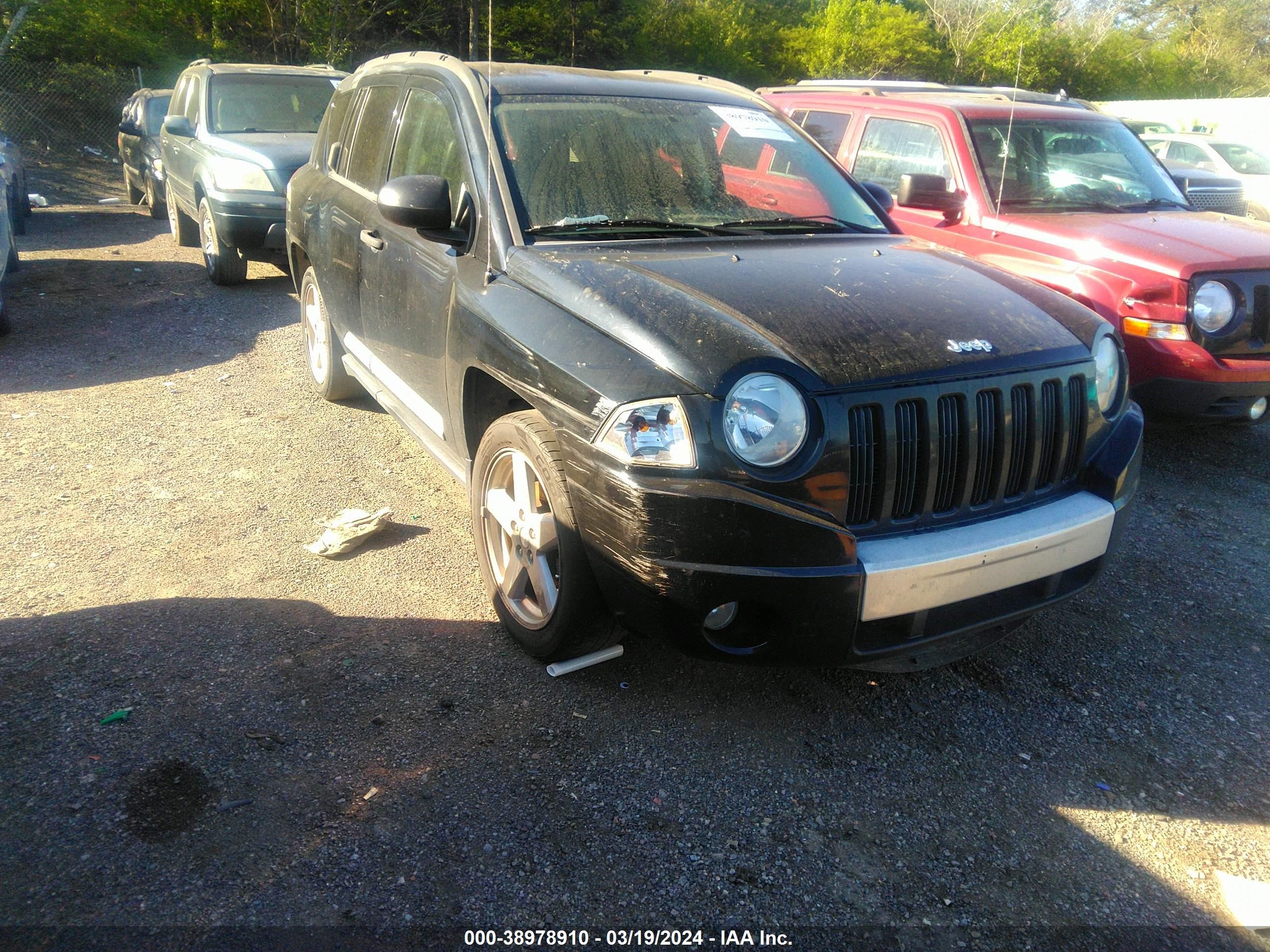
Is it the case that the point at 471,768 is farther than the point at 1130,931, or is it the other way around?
the point at 471,768

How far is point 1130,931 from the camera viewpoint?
2.40 meters

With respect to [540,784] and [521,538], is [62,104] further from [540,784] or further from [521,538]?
[540,784]

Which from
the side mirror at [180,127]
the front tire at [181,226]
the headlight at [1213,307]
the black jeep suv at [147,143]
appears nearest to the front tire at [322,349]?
the side mirror at [180,127]

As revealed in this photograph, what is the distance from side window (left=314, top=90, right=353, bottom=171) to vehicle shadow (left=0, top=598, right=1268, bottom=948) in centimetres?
288

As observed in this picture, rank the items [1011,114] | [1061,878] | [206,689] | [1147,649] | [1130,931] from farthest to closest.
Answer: [1011,114]
[1147,649]
[206,689]
[1061,878]
[1130,931]

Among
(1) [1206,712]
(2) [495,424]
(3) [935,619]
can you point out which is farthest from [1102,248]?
(2) [495,424]

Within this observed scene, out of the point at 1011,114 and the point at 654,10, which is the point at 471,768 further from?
the point at 654,10

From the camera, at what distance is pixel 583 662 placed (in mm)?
3295

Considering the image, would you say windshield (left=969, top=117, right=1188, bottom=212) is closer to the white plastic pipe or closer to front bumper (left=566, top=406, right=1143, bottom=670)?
front bumper (left=566, top=406, right=1143, bottom=670)

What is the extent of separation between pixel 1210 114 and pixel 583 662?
91.3 feet

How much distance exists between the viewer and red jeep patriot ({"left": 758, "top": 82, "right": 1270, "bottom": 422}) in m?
5.20

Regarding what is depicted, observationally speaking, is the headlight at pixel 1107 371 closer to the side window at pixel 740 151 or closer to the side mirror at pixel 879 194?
the side mirror at pixel 879 194

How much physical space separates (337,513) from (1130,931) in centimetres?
359

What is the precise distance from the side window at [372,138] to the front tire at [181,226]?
285 inches
